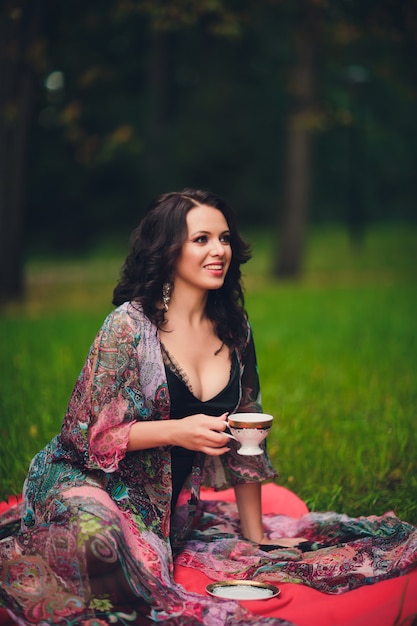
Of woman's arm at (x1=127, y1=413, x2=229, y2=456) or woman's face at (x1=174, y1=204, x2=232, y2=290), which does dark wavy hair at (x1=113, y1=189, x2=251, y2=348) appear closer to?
woman's face at (x1=174, y1=204, x2=232, y2=290)

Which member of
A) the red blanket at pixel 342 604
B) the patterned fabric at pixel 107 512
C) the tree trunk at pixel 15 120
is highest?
the tree trunk at pixel 15 120

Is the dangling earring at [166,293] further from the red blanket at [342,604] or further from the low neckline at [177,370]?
the red blanket at [342,604]

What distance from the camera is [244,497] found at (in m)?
4.11

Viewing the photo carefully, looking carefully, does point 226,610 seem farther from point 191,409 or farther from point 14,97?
point 14,97

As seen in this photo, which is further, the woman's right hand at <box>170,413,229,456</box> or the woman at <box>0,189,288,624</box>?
the woman's right hand at <box>170,413,229,456</box>

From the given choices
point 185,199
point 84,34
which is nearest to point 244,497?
point 185,199

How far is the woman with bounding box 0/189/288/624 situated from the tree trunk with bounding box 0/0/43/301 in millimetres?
8951

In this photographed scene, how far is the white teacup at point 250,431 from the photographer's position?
3.38 metres

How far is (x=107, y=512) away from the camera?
328 cm

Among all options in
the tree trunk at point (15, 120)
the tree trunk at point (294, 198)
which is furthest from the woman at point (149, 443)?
the tree trunk at point (294, 198)

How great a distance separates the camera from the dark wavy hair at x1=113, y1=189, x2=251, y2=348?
3729 mm

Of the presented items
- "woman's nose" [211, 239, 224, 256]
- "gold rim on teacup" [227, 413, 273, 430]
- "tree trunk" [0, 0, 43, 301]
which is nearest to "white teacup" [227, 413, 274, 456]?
"gold rim on teacup" [227, 413, 273, 430]

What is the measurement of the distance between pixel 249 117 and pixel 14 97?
19.2 meters

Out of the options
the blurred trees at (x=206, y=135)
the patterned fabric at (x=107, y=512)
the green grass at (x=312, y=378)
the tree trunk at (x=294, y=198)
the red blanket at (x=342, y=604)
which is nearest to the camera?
the patterned fabric at (x=107, y=512)
